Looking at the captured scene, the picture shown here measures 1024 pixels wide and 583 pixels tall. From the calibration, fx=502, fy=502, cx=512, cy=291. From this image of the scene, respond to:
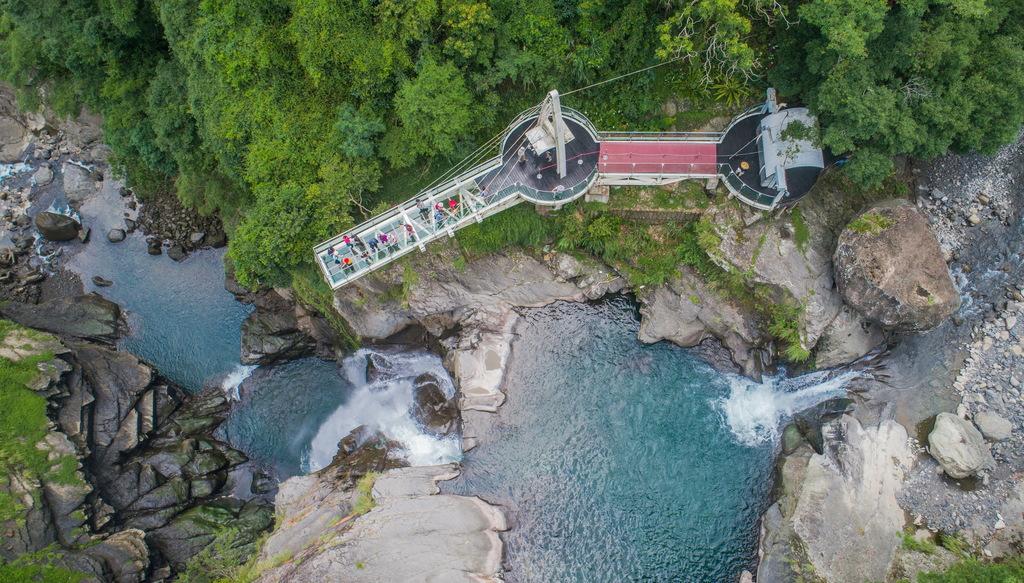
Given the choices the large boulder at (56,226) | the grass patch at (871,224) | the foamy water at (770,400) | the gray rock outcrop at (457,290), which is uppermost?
the large boulder at (56,226)

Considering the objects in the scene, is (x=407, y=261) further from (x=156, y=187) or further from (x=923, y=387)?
(x=923, y=387)

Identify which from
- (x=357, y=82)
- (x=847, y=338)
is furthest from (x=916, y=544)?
(x=357, y=82)

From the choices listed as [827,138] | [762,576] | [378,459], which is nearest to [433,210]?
[378,459]

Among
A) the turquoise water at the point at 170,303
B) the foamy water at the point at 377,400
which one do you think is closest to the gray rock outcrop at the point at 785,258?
the foamy water at the point at 377,400

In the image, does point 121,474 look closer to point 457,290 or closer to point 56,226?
point 56,226

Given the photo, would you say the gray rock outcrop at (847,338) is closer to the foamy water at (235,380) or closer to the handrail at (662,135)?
the handrail at (662,135)

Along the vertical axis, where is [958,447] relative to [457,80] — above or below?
below
